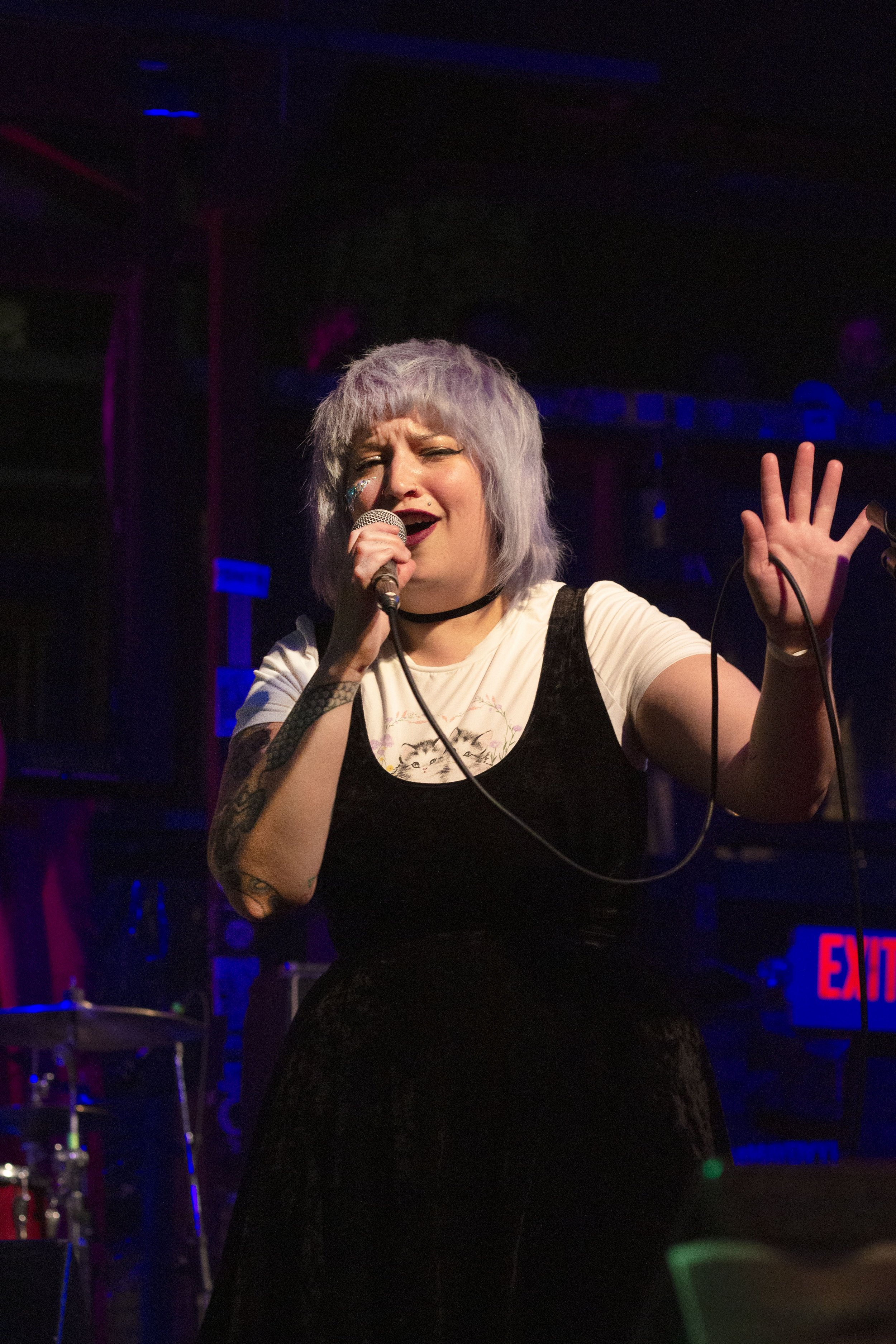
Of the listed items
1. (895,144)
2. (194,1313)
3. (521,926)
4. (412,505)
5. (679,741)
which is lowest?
(194,1313)

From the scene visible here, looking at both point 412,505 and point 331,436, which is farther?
point 331,436

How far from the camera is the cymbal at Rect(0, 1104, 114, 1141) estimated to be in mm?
3480

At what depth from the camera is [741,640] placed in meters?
4.90

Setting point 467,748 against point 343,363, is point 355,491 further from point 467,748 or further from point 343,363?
point 343,363

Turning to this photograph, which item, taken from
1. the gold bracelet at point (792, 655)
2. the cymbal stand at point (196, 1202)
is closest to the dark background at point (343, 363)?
the cymbal stand at point (196, 1202)

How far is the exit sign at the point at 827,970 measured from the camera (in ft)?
14.2

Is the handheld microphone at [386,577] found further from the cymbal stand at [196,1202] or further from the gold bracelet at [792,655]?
the cymbal stand at [196,1202]

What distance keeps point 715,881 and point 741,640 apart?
890 millimetres

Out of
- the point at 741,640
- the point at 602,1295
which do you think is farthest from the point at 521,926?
the point at 741,640

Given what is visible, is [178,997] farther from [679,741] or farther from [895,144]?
[895,144]

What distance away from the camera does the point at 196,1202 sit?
3.63m

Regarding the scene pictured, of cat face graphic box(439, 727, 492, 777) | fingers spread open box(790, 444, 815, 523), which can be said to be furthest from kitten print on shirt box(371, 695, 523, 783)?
fingers spread open box(790, 444, 815, 523)

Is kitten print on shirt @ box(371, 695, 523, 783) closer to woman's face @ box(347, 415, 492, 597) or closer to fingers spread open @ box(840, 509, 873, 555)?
woman's face @ box(347, 415, 492, 597)

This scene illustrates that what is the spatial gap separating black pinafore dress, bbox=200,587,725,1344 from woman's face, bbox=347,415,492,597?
25 centimetres
